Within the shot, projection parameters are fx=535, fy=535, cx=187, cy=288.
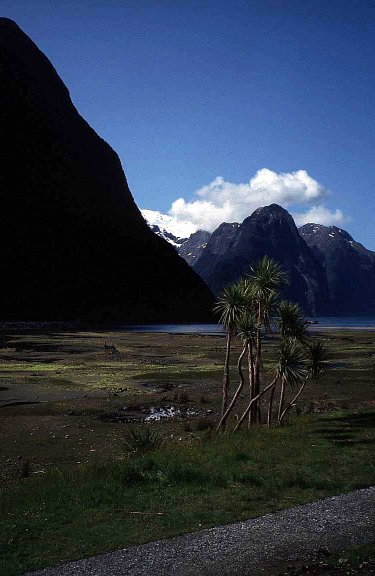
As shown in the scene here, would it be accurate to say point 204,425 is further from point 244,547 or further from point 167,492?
point 244,547

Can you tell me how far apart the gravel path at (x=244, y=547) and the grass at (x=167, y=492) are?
24.1 inches

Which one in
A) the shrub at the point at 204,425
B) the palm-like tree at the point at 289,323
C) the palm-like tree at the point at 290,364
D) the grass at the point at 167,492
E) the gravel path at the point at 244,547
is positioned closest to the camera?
the gravel path at the point at 244,547

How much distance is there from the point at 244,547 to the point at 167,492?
15.5ft

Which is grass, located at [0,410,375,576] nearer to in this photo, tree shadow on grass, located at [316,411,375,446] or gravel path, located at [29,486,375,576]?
tree shadow on grass, located at [316,411,375,446]

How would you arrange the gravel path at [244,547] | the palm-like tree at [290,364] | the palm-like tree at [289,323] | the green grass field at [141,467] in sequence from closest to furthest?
1. the gravel path at [244,547]
2. the green grass field at [141,467]
3. the palm-like tree at [290,364]
4. the palm-like tree at [289,323]

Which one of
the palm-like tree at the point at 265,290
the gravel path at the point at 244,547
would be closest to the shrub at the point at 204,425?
the palm-like tree at the point at 265,290

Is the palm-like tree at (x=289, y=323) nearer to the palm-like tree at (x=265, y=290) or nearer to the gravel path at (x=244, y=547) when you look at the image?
the palm-like tree at (x=265, y=290)

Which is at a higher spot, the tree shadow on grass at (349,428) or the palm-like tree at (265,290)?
the palm-like tree at (265,290)

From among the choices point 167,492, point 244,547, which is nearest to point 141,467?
point 167,492

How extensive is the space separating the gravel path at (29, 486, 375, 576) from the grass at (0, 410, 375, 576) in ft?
2.01

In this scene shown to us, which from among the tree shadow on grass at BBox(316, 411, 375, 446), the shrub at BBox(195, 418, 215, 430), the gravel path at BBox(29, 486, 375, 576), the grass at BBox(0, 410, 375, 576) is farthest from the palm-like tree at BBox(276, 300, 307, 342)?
the gravel path at BBox(29, 486, 375, 576)

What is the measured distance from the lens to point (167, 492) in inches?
574

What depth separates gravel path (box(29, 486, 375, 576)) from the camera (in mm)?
9352

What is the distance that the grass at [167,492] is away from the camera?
11227 mm
